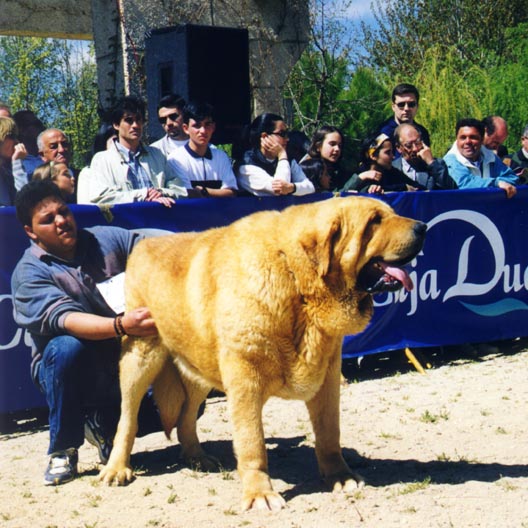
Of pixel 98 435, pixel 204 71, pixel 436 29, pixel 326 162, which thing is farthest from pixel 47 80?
pixel 98 435

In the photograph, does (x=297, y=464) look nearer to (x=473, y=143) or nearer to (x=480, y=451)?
(x=480, y=451)

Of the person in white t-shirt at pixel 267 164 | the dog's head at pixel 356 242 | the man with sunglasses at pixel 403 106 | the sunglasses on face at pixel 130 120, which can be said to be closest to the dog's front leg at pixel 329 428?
the dog's head at pixel 356 242

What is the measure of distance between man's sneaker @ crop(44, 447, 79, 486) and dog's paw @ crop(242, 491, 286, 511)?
1.28 m

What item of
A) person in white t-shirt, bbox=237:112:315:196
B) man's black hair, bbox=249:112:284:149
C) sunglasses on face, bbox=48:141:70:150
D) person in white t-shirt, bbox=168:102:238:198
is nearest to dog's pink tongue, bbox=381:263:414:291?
person in white t-shirt, bbox=237:112:315:196

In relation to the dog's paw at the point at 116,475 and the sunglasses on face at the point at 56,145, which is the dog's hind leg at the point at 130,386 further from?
the sunglasses on face at the point at 56,145

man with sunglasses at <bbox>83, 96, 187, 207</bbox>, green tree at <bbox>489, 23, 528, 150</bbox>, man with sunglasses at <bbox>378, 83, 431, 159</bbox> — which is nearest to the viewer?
man with sunglasses at <bbox>83, 96, 187, 207</bbox>

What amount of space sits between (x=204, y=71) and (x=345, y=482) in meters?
6.88

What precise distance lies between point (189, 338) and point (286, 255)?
0.78m

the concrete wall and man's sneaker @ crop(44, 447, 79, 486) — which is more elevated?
the concrete wall

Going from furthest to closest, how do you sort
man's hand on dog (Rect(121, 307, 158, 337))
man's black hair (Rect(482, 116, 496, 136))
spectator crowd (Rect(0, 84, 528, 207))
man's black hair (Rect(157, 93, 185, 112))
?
1. man's black hair (Rect(482, 116, 496, 136))
2. man's black hair (Rect(157, 93, 185, 112))
3. spectator crowd (Rect(0, 84, 528, 207))
4. man's hand on dog (Rect(121, 307, 158, 337))

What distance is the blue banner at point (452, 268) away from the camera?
736 centimetres

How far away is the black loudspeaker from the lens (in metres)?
10.4

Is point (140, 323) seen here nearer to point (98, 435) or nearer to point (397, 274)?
point (98, 435)

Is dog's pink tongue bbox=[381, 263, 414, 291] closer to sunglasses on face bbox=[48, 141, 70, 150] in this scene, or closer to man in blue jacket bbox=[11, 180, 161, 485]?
man in blue jacket bbox=[11, 180, 161, 485]
